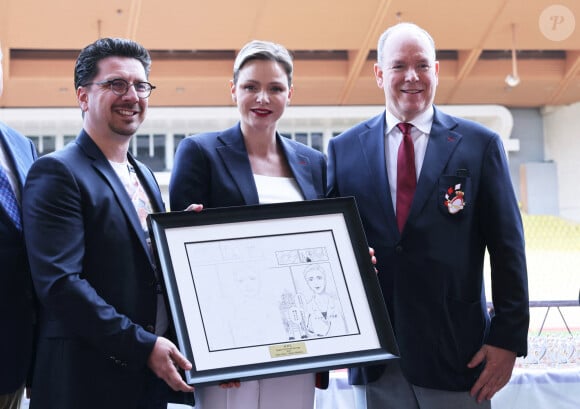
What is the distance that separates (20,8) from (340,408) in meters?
10.9

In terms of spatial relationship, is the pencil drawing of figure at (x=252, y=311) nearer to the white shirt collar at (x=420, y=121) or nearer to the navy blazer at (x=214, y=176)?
the navy blazer at (x=214, y=176)

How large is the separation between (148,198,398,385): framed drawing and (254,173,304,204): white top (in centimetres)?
16

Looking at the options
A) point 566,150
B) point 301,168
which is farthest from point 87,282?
point 566,150

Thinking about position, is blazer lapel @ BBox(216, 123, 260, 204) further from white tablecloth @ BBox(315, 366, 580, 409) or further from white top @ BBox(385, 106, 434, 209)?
white tablecloth @ BBox(315, 366, 580, 409)

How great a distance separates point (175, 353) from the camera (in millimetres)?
1834

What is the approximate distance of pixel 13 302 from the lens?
2.06m

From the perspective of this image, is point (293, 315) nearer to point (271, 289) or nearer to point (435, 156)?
point (271, 289)

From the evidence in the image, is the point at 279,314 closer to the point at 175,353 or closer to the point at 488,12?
the point at 175,353

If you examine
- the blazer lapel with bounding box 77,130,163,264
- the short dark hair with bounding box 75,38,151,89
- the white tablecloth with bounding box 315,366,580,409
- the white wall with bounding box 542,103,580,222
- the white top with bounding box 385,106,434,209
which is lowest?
the white tablecloth with bounding box 315,366,580,409

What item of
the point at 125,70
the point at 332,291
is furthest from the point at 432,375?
the point at 125,70

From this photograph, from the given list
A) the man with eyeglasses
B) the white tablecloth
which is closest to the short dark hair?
the man with eyeglasses

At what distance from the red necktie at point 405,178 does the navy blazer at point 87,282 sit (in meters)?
0.80

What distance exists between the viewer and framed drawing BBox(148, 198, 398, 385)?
190cm

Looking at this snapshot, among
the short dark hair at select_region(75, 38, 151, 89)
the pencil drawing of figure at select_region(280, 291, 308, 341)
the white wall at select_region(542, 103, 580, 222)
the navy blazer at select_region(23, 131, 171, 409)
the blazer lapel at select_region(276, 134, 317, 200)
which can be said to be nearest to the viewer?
the navy blazer at select_region(23, 131, 171, 409)
